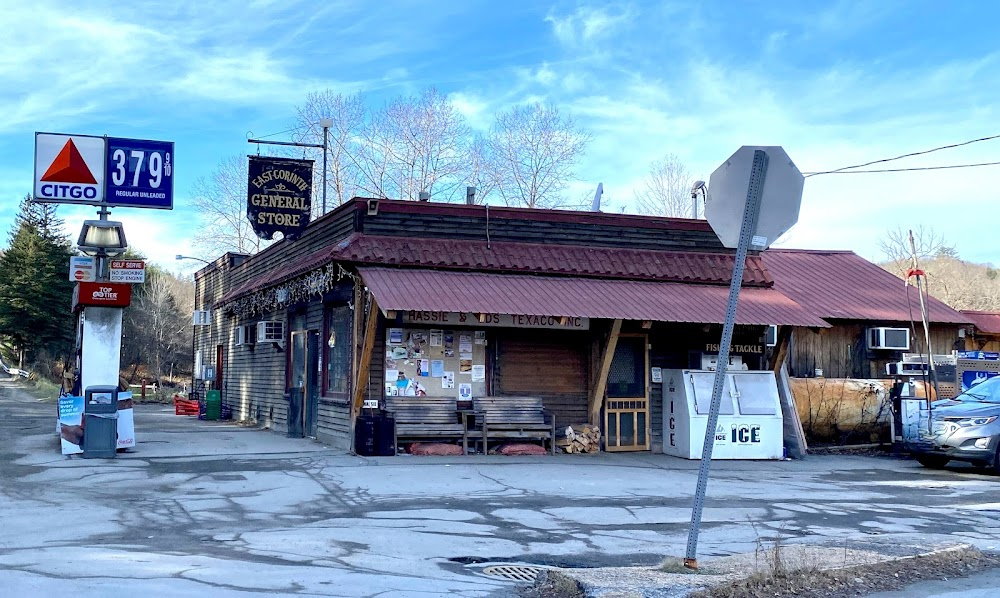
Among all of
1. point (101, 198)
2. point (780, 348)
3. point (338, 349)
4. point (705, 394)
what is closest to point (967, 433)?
point (780, 348)

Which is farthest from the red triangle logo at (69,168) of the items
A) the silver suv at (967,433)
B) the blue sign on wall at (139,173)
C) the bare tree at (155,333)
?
the bare tree at (155,333)

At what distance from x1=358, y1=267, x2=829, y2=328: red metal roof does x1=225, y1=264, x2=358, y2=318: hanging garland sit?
3.28 ft

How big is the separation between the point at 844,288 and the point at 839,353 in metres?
2.34

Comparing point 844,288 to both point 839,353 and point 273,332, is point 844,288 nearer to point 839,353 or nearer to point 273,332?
point 839,353

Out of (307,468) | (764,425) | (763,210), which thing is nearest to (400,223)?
(307,468)

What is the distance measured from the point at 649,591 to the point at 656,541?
307 centimetres

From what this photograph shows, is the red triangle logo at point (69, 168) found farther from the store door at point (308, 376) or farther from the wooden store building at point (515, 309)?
the store door at point (308, 376)

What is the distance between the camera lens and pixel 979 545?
9445 mm

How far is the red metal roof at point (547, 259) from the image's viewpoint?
1706cm

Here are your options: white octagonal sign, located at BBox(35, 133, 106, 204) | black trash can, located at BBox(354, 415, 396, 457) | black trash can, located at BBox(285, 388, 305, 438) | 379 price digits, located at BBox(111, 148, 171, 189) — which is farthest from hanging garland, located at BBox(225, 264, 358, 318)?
white octagonal sign, located at BBox(35, 133, 106, 204)

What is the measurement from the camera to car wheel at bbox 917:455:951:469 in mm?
17000

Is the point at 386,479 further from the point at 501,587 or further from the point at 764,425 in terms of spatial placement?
the point at 764,425

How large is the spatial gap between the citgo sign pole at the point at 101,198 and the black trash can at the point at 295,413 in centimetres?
478

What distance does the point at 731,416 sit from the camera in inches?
696
